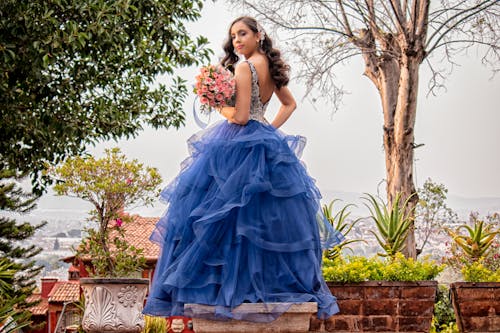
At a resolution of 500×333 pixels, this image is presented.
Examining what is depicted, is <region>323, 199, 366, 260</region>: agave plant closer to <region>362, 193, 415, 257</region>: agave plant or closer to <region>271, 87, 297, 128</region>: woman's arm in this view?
<region>362, 193, 415, 257</region>: agave plant

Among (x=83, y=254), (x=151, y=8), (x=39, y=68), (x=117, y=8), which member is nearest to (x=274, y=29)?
(x=151, y=8)

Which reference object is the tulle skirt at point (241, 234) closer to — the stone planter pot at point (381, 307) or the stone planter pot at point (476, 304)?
the stone planter pot at point (381, 307)

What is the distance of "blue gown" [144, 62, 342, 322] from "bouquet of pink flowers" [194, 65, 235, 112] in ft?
0.61

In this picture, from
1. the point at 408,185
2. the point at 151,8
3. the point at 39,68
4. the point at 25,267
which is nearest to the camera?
the point at 39,68

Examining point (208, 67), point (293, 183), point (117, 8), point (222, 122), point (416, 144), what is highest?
point (117, 8)

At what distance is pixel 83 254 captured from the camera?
6.38m

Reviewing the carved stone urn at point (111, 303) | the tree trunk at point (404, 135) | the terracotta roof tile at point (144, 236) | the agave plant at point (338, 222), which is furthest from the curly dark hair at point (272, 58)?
the terracotta roof tile at point (144, 236)

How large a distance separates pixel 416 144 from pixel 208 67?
A: 5.15 m

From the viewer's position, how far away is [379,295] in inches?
211

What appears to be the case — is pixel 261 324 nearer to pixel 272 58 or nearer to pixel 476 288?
pixel 272 58

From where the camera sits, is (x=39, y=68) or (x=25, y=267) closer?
(x=39, y=68)

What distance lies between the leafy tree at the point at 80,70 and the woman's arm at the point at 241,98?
3430 mm

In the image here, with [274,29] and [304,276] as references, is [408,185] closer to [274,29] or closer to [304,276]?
[274,29]

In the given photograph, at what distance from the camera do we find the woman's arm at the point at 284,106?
4234mm
